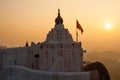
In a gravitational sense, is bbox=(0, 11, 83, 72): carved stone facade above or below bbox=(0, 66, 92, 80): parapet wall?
above

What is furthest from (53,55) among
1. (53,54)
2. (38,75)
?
(38,75)

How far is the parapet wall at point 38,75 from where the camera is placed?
3659 cm

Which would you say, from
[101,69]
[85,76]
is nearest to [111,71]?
[101,69]

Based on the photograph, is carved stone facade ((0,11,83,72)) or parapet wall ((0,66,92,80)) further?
carved stone facade ((0,11,83,72))

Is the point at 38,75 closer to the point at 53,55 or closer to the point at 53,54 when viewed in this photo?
the point at 53,55

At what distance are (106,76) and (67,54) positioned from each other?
8209mm

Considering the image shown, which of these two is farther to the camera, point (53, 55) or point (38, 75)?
point (53, 55)

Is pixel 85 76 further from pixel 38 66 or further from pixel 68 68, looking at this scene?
pixel 38 66

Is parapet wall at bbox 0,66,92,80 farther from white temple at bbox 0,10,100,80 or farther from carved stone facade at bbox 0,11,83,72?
carved stone facade at bbox 0,11,83,72

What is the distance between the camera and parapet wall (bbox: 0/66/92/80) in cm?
3659

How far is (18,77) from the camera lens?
3803cm

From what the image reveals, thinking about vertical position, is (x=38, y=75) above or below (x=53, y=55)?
below

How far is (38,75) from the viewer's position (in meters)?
37.2

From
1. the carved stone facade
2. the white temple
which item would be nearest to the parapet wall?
the white temple
